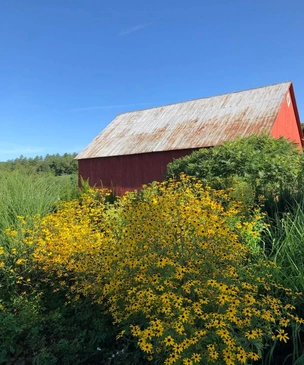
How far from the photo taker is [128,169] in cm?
1625

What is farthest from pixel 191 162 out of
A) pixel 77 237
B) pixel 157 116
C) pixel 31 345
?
pixel 157 116

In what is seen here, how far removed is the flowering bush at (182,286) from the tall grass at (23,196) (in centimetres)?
216

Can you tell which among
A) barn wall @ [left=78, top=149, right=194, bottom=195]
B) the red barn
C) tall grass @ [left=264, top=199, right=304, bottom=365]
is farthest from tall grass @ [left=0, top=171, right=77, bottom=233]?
the red barn

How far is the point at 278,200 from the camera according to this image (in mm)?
5113

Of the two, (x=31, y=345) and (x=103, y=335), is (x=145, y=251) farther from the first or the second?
(x=31, y=345)

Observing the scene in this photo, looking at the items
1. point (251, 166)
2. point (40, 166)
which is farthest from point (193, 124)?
point (40, 166)

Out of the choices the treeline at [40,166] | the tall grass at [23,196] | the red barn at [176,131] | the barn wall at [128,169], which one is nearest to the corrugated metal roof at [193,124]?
the red barn at [176,131]

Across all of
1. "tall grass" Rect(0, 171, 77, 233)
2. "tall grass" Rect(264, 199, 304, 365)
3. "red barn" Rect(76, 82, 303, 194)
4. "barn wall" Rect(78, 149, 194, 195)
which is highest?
"red barn" Rect(76, 82, 303, 194)

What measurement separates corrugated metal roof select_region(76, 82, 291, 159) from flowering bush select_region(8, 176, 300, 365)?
1029 centimetres

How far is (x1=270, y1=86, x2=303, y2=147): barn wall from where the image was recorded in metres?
14.3

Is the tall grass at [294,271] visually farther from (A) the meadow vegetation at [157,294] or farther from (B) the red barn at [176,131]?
(B) the red barn at [176,131]

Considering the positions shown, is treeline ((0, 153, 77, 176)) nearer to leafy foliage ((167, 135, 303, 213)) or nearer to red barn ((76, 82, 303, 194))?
red barn ((76, 82, 303, 194))

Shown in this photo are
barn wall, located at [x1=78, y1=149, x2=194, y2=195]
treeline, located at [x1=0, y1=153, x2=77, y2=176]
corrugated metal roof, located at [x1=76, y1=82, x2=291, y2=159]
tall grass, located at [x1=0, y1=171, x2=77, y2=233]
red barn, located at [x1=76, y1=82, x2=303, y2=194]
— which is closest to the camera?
tall grass, located at [x1=0, y1=171, x2=77, y2=233]

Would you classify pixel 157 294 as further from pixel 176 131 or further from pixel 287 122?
pixel 287 122
